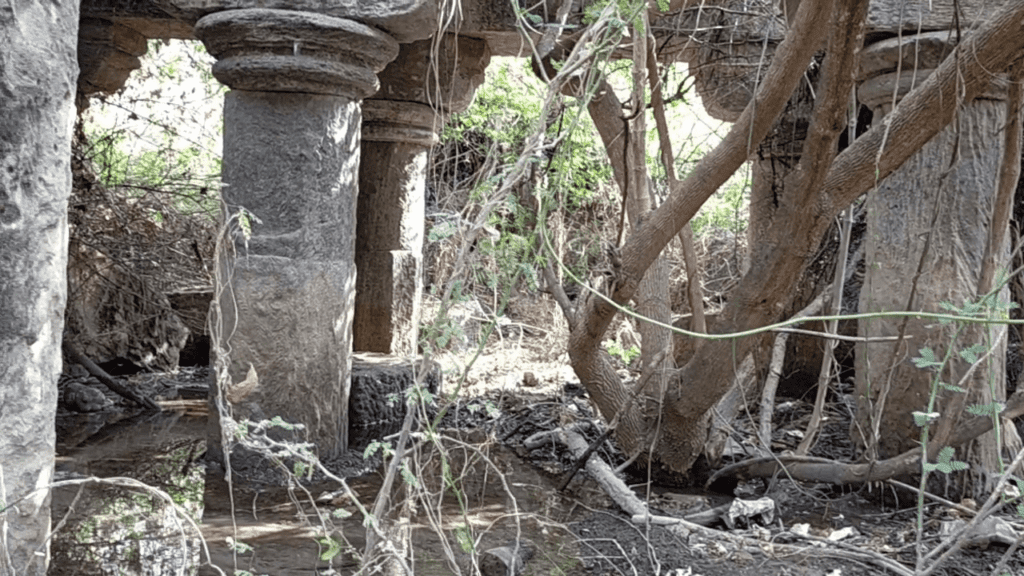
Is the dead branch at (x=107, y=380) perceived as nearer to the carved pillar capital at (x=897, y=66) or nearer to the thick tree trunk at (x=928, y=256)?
the thick tree trunk at (x=928, y=256)

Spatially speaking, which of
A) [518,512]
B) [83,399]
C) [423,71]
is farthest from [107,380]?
[518,512]

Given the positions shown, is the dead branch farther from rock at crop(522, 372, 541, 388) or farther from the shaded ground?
rock at crop(522, 372, 541, 388)

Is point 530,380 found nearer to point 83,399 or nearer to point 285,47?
point 83,399

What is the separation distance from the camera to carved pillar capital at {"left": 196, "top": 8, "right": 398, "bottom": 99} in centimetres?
496

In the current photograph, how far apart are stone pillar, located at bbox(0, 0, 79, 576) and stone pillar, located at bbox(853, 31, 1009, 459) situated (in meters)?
3.35

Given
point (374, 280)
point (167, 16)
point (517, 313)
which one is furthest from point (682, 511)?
point (517, 313)

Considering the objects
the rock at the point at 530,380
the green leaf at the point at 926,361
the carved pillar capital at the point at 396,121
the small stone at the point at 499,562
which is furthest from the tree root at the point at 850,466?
the carved pillar capital at the point at 396,121

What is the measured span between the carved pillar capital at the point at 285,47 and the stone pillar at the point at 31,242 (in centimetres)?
246

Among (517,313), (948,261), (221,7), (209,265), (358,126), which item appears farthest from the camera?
(517,313)

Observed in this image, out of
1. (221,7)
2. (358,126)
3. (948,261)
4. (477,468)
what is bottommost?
(477,468)

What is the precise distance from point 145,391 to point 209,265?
3.44 ft

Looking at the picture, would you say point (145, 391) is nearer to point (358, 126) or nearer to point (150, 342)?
point (150, 342)

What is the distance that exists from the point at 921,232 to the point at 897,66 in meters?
0.78

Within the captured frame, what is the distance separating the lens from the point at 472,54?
6.68m
